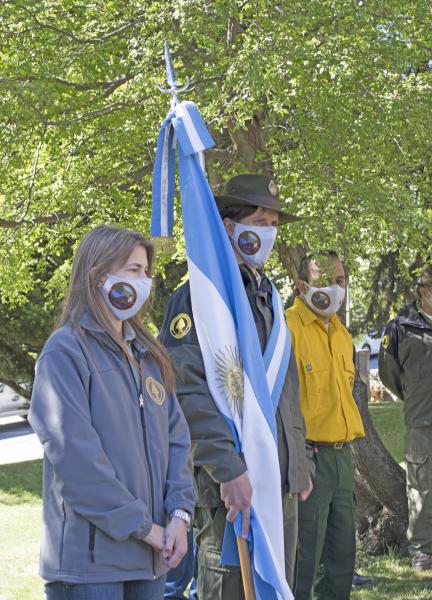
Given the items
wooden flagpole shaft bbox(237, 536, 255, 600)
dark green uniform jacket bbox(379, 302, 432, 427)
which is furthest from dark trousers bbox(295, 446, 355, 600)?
dark green uniform jacket bbox(379, 302, 432, 427)

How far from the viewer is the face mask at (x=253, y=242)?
4.72 meters

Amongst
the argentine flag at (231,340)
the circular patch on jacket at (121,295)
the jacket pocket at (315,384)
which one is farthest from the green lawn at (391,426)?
the circular patch on jacket at (121,295)

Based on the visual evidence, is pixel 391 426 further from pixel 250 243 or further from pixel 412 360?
pixel 250 243

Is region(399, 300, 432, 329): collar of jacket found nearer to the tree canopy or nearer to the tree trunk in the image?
the tree canopy

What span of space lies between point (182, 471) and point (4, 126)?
3.91 m

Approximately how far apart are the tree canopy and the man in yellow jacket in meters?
0.57

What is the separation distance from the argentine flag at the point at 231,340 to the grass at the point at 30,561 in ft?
7.58

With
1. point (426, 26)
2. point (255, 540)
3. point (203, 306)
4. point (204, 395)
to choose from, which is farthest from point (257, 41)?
point (255, 540)

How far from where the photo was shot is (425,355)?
6.78 m

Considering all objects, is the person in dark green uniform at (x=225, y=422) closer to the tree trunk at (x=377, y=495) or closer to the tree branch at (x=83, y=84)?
the tree branch at (x=83, y=84)

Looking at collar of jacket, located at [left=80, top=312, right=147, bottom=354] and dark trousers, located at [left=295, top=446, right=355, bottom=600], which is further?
dark trousers, located at [left=295, top=446, right=355, bottom=600]

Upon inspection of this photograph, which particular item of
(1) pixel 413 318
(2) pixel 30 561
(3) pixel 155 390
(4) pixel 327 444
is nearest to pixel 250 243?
(4) pixel 327 444

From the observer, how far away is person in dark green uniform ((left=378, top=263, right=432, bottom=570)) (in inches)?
267

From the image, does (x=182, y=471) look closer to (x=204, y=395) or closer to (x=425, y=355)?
(x=204, y=395)
